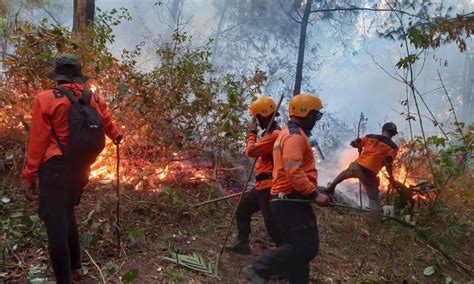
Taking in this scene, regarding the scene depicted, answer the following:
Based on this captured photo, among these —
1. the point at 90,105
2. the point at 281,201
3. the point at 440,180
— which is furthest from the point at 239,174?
the point at 90,105

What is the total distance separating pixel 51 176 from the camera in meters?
3.14

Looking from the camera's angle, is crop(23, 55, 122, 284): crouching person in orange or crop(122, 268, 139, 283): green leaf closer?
crop(23, 55, 122, 284): crouching person in orange

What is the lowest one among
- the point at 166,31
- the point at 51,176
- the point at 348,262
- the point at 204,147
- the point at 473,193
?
the point at 348,262

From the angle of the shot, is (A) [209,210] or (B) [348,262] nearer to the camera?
(B) [348,262]

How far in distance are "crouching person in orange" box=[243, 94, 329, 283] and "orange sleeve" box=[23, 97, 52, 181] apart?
2.01 metres

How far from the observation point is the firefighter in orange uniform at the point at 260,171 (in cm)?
430

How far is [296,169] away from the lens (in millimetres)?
3428

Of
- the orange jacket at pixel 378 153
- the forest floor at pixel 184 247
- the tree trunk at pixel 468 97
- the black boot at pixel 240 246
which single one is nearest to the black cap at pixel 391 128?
the orange jacket at pixel 378 153

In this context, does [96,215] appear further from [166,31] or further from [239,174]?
[166,31]

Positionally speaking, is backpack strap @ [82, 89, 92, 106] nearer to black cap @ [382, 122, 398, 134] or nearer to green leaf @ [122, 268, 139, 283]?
green leaf @ [122, 268, 139, 283]

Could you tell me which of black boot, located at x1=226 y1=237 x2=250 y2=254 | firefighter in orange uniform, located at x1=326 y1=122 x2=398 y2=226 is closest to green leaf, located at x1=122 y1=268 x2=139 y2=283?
black boot, located at x1=226 y1=237 x2=250 y2=254

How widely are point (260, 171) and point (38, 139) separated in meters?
2.32

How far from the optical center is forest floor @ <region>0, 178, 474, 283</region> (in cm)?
400

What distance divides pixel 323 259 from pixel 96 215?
3.02m
